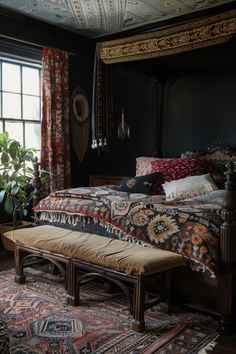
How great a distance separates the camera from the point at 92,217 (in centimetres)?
315

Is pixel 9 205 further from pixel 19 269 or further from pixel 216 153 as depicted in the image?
pixel 216 153

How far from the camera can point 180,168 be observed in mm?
3926

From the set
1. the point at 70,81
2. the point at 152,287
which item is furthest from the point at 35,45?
the point at 152,287

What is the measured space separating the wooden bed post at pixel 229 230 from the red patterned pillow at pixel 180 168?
1.43 metres

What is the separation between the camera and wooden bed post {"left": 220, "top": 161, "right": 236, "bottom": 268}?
239 centimetres

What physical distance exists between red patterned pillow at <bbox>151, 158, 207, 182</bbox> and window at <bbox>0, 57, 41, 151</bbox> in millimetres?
1771

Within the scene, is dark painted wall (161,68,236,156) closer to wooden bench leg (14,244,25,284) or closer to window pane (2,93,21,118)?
window pane (2,93,21,118)

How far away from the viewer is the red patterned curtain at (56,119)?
4664 mm

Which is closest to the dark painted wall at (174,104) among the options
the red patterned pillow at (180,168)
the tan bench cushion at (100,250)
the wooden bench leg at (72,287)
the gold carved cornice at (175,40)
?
the gold carved cornice at (175,40)

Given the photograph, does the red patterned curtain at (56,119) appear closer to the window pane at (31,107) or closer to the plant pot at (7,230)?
the window pane at (31,107)

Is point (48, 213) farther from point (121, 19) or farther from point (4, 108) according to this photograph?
point (121, 19)

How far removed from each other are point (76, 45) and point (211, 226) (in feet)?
11.8

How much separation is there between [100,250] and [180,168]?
164cm

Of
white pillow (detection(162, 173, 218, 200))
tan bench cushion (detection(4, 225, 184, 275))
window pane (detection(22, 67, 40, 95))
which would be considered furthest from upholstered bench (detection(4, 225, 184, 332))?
window pane (detection(22, 67, 40, 95))
